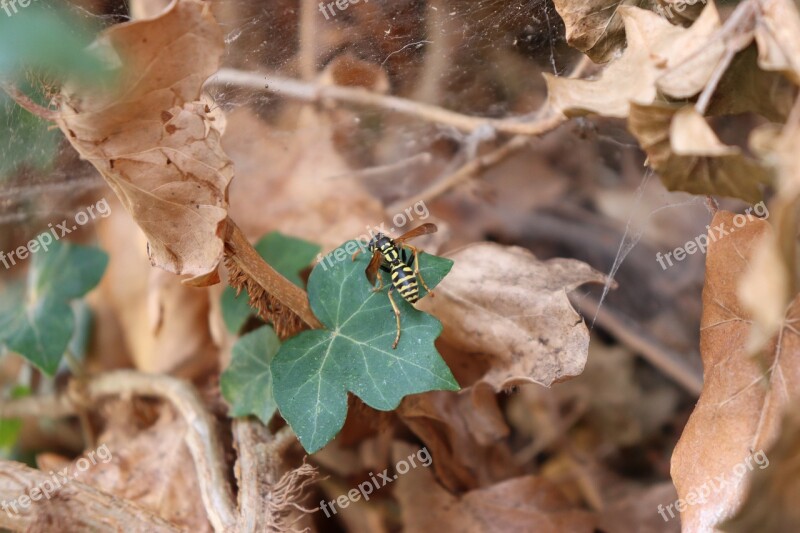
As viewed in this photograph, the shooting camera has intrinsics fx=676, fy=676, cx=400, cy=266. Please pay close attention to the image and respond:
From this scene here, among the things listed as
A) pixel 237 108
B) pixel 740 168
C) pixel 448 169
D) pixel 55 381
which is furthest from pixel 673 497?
pixel 55 381

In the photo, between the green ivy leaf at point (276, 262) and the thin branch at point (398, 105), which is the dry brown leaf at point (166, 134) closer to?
the green ivy leaf at point (276, 262)

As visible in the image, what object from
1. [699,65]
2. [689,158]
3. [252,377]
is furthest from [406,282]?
[699,65]

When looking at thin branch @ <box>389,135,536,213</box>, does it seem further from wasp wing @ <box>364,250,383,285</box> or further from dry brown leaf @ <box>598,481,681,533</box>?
dry brown leaf @ <box>598,481,681,533</box>

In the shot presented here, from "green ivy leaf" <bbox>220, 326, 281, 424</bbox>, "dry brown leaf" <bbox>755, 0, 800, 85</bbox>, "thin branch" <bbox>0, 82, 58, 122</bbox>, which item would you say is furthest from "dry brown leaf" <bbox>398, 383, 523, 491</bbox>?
"thin branch" <bbox>0, 82, 58, 122</bbox>

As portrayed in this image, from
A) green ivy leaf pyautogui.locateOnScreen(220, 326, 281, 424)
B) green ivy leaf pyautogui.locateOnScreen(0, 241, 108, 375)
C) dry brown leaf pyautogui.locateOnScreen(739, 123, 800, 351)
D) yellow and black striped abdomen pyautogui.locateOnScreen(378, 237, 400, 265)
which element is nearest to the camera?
dry brown leaf pyautogui.locateOnScreen(739, 123, 800, 351)

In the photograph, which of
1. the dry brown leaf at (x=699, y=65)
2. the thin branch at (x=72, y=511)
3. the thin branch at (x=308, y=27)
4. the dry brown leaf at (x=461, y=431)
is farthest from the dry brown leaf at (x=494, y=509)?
the thin branch at (x=308, y=27)

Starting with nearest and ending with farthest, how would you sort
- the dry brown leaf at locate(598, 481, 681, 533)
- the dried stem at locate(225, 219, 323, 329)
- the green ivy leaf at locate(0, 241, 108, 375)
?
the dried stem at locate(225, 219, 323, 329) → the dry brown leaf at locate(598, 481, 681, 533) → the green ivy leaf at locate(0, 241, 108, 375)

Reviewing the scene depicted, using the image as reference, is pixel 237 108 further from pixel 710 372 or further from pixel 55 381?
pixel 710 372

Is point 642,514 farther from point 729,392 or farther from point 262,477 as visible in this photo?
point 262,477
